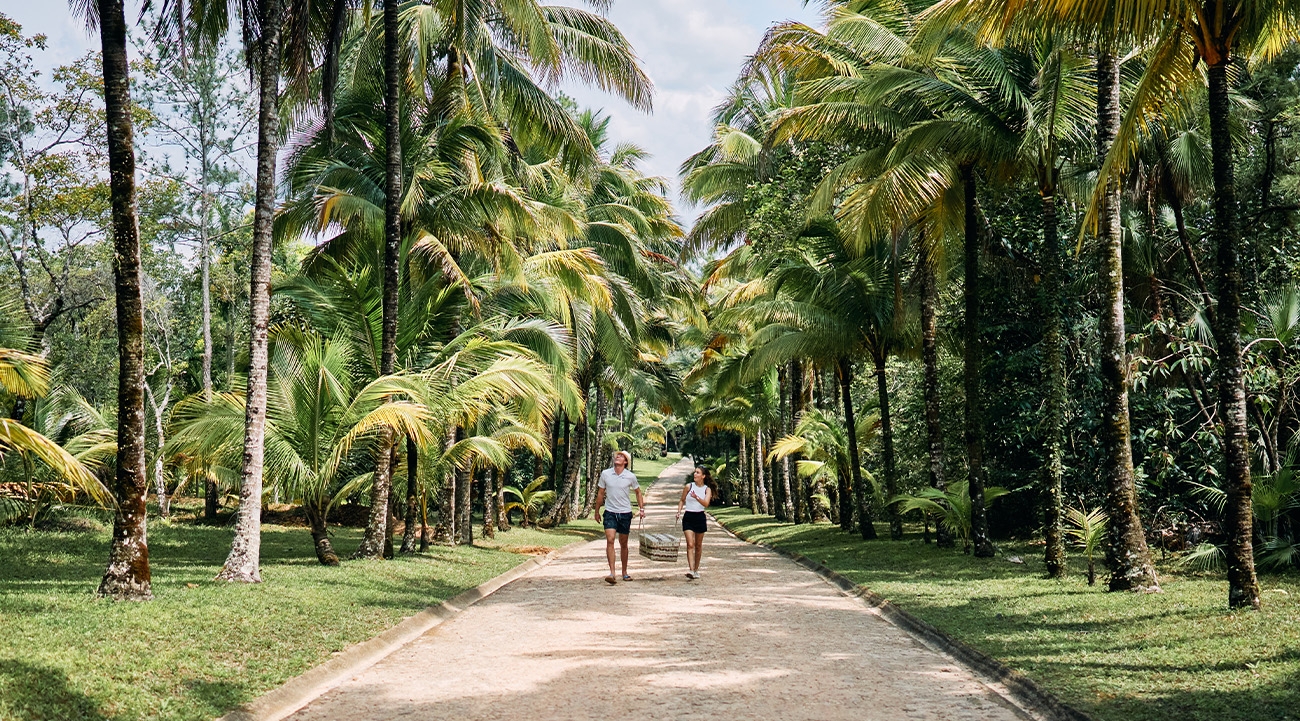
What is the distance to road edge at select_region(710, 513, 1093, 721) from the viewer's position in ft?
20.6

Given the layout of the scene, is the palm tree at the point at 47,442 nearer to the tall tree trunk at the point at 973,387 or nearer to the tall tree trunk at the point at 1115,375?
the tall tree trunk at the point at 1115,375

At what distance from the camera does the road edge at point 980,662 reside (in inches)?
247

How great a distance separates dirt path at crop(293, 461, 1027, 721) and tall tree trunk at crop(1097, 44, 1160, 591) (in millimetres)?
3038

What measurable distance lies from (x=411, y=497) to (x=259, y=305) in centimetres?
636

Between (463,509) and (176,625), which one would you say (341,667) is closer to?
(176,625)

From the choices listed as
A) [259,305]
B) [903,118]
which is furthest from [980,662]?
[903,118]

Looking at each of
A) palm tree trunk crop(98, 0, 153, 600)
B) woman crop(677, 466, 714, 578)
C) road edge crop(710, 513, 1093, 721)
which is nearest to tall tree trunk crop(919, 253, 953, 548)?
road edge crop(710, 513, 1093, 721)

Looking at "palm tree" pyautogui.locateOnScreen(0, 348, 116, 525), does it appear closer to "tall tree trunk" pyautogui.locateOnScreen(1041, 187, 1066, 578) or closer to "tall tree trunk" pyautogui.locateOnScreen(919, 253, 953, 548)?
"tall tree trunk" pyautogui.locateOnScreen(1041, 187, 1066, 578)

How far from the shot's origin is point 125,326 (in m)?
8.88

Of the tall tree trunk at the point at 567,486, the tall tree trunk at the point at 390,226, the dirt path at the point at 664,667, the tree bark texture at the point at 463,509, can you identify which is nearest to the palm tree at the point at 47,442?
the dirt path at the point at 664,667

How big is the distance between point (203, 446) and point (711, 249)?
20.1 m

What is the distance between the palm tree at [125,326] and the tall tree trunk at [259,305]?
2.01 m

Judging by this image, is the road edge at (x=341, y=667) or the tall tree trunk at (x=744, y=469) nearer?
the road edge at (x=341, y=667)

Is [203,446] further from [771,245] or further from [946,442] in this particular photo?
[946,442]
